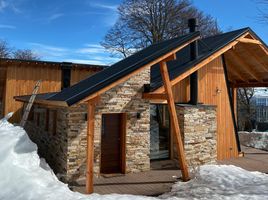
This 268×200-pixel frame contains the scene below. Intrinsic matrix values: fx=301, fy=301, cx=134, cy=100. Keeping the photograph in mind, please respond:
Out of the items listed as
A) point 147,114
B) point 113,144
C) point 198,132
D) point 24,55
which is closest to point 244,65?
point 198,132

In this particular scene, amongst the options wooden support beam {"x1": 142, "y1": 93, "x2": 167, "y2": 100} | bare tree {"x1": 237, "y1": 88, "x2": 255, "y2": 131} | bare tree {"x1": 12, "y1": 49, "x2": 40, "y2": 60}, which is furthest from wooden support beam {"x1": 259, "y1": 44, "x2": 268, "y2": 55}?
bare tree {"x1": 12, "y1": 49, "x2": 40, "y2": 60}

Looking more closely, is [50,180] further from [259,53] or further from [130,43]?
[130,43]

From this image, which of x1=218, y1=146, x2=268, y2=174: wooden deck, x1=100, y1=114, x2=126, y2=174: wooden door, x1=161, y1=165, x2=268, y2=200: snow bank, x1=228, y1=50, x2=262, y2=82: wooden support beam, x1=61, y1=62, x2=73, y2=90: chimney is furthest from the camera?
x1=61, y1=62, x2=73, y2=90: chimney

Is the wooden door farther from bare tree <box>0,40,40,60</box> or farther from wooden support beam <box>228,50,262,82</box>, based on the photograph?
bare tree <box>0,40,40,60</box>

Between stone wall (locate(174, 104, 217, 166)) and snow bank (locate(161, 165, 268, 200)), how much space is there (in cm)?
66

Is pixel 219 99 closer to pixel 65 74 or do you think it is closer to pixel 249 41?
pixel 249 41

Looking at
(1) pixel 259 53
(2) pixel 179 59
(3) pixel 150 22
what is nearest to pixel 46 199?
(2) pixel 179 59

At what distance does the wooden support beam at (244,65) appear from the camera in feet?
44.3

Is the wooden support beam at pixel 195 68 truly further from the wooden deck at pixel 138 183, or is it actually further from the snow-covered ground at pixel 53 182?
the snow-covered ground at pixel 53 182

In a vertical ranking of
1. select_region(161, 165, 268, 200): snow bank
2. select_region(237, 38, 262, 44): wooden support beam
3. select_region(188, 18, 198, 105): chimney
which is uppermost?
select_region(237, 38, 262, 44): wooden support beam

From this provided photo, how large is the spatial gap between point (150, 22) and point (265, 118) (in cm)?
1275

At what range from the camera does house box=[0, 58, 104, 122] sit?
56.1 ft

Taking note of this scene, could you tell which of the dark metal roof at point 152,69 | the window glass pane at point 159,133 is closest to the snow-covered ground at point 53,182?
the dark metal roof at point 152,69

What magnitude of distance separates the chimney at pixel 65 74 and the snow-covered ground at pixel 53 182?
7.09 meters
